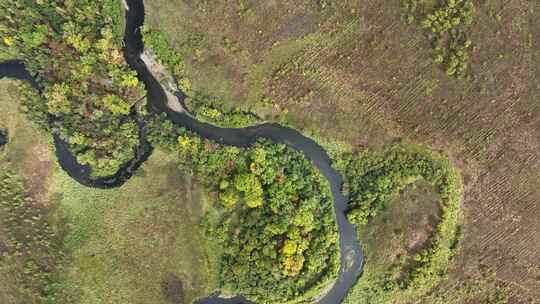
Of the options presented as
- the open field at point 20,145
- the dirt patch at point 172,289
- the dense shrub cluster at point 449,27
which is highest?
the open field at point 20,145

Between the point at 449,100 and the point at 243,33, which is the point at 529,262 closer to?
the point at 449,100

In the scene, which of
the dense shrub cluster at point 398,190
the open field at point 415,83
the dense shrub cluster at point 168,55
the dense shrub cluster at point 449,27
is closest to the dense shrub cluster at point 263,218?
the dense shrub cluster at point 398,190

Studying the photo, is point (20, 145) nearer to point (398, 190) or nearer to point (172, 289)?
point (172, 289)

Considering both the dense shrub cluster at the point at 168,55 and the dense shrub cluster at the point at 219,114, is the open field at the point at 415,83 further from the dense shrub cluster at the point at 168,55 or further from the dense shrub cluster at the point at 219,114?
the dense shrub cluster at the point at 219,114

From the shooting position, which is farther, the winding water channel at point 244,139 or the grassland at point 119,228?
the winding water channel at point 244,139

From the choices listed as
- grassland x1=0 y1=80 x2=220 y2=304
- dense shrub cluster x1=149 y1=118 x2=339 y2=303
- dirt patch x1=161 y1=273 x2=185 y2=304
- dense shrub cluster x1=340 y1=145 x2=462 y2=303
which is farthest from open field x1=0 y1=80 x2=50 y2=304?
dense shrub cluster x1=340 y1=145 x2=462 y2=303

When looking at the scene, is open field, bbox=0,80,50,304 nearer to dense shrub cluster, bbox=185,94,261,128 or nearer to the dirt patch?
the dirt patch

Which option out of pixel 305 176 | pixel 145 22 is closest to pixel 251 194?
pixel 305 176
